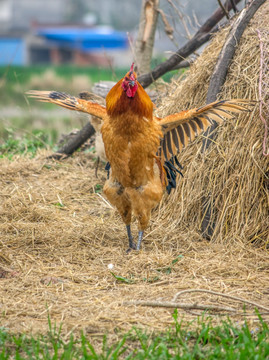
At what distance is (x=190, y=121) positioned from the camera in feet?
15.2

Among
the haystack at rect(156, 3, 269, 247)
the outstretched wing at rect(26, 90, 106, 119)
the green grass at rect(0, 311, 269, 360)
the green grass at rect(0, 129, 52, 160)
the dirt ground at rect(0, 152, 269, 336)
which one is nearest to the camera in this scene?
the green grass at rect(0, 311, 269, 360)

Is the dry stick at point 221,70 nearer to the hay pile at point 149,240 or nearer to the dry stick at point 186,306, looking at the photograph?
the hay pile at point 149,240

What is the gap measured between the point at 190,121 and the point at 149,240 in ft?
4.12

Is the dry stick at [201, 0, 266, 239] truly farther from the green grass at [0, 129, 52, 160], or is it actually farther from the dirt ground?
the green grass at [0, 129, 52, 160]

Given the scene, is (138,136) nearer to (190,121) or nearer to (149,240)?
(190,121)

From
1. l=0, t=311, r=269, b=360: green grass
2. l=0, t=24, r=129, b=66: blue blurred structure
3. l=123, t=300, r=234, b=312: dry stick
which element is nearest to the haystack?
l=123, t=300, r=234, b=312: dry stick

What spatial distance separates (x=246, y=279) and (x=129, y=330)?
4.30 ft

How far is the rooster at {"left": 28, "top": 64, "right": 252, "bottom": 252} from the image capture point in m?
4.28

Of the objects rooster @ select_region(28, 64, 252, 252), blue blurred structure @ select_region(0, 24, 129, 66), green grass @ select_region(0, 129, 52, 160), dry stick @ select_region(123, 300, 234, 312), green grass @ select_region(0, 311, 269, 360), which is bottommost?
blue blurred structure @ select_region(0, 24, 129, 66)

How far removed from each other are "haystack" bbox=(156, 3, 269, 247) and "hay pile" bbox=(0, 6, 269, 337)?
0.04ft

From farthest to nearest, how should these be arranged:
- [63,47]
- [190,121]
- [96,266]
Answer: [63,47], [190,121], [96,266]

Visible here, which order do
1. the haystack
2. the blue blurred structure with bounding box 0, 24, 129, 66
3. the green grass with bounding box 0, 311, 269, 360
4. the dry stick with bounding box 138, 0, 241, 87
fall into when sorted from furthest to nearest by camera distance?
the blue blurred structure with bounding box 0, 24, 129, 66
the dry stick with bounding box 138, 0, 241, 87
the haystack
the green grass with bounding box 0, 311, 269, 360

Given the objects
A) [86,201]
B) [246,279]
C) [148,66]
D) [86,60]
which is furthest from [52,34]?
[246,279]

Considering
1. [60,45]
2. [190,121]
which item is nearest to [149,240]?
[190,121]
